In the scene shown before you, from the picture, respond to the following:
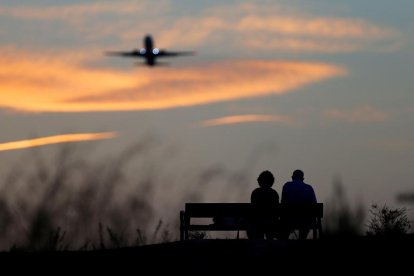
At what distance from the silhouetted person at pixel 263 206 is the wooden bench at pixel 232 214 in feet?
0.28

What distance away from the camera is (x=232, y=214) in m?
18.4

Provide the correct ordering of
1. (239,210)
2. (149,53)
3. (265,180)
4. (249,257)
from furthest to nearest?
(149,53) → (265,180) → (239,210) → (249,257)

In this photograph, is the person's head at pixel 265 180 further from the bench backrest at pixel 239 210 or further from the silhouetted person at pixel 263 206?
the bench backrest at pixel 239 210

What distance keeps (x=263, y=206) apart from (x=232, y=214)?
555 millimetres

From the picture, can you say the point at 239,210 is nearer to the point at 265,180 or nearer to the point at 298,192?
the point at 265,180

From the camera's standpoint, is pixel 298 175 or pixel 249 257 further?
pixel 298 175

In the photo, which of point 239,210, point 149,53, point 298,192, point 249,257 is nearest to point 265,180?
point 298,192

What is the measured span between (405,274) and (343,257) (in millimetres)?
1202

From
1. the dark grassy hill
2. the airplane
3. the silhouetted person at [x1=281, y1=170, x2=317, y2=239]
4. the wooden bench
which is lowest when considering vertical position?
the dark grassy hill

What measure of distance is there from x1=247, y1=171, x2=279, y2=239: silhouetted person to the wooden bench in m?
0.09

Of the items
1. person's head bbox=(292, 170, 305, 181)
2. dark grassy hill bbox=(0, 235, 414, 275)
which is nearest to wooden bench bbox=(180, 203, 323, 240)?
person's head bbox=(292, 170, 305, 181)

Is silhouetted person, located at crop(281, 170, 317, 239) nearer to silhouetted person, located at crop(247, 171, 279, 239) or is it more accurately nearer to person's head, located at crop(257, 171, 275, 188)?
silhouetted person, located at crop(247, 171, 279, 239)

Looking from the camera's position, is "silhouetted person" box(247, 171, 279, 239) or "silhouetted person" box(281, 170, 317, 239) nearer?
"silhouetted person" box(247, 171, 279, 239)

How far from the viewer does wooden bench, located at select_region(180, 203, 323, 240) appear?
18.0m
